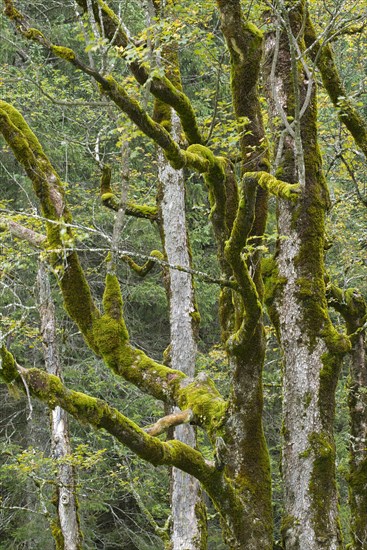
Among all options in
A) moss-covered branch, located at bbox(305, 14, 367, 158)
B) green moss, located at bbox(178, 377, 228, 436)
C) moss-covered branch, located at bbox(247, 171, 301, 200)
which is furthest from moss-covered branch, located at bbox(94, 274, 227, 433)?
moss-covered branch, located at bbox(305, 14, 367, 158)

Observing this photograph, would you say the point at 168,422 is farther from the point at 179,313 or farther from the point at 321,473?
the point at 179,313

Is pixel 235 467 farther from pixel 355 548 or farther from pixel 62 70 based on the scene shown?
pixel 62 70

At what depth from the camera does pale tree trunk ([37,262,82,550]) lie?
28.7 feet

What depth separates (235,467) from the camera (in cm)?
516

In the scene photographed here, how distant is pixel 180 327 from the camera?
770cm

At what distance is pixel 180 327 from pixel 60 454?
2.66 metres

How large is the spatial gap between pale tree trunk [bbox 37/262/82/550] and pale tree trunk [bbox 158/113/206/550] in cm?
166

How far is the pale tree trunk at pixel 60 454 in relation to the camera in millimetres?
8758

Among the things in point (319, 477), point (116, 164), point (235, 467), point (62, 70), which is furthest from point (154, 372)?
point (62, 70)

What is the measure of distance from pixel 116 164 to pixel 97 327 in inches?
350

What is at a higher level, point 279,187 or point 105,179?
point 105,179

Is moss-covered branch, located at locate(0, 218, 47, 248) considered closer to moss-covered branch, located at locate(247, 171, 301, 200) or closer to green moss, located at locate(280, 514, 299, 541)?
moss-covered branch, located at locate(247, 171, 301, 200)

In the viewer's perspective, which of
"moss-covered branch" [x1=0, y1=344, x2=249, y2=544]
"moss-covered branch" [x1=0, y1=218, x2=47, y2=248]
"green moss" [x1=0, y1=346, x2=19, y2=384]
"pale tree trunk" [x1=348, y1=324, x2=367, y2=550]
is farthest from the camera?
"pale tree trunk" [x1=348, y1=324, x2=367, y2=550]

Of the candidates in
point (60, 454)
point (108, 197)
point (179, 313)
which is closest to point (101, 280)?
point (60, 454)
